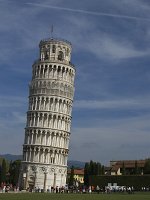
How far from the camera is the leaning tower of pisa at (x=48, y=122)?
9275 centimetres

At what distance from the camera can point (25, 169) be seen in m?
94.2

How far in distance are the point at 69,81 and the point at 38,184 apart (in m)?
23.8

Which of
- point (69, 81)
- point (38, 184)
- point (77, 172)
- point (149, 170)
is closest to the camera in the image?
point (38, 184)

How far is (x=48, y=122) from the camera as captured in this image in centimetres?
9406

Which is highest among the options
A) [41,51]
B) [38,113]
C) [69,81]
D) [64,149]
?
[41,51]

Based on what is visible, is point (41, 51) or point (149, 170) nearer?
point (41, 51)

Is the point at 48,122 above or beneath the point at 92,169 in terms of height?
above

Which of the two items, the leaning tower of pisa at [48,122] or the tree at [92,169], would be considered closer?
the leaning tower of pisa at [48,122]

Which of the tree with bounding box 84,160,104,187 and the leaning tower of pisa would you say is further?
the tree with bounding box 84,160,104,187

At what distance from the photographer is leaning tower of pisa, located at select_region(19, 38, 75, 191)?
92750 millimetres

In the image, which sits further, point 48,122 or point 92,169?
point 92,169

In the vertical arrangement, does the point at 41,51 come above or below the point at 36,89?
above

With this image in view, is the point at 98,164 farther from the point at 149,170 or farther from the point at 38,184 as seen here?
the point at 38,184

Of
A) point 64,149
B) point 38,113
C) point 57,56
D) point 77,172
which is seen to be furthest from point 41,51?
point 77,172
